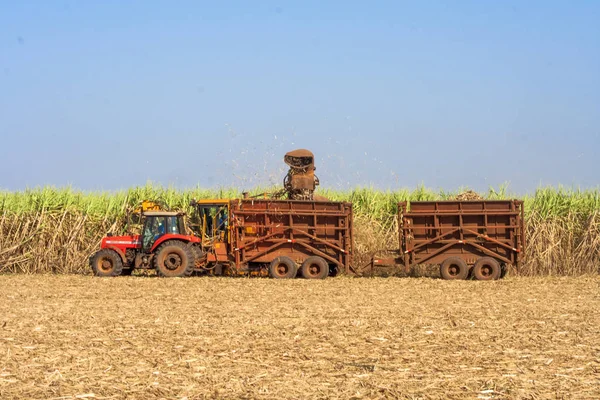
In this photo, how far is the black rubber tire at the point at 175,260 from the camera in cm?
2102

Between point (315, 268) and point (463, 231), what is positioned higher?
point (463, 231)

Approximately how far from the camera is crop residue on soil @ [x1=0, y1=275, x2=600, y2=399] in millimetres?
8188

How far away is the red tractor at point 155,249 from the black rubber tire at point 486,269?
701 cm

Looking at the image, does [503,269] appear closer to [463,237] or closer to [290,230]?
[463,237]

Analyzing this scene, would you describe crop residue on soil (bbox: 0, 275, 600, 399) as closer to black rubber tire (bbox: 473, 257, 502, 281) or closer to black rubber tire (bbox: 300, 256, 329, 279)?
black rubber tire (bbox: 473, 257, 502, 281)

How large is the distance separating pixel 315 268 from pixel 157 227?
426 centimetres

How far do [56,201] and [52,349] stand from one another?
622 inches

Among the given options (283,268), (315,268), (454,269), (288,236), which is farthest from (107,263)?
(454,269)

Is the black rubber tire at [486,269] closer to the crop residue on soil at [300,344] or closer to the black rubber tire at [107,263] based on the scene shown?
the crop residue on soil at [300,344]

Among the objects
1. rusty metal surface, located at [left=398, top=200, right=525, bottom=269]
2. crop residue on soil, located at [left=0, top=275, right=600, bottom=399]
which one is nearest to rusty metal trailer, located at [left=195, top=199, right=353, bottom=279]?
rusty metal surface, located at [left=398, top=200, right=525, bottom=269]

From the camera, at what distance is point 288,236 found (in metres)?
21.1

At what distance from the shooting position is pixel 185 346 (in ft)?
34.2

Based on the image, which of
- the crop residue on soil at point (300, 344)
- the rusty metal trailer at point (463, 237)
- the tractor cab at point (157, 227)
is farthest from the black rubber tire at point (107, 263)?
the rusty metal trailer at point (463, 237)

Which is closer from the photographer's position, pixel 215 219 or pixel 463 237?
pixel 463 237
